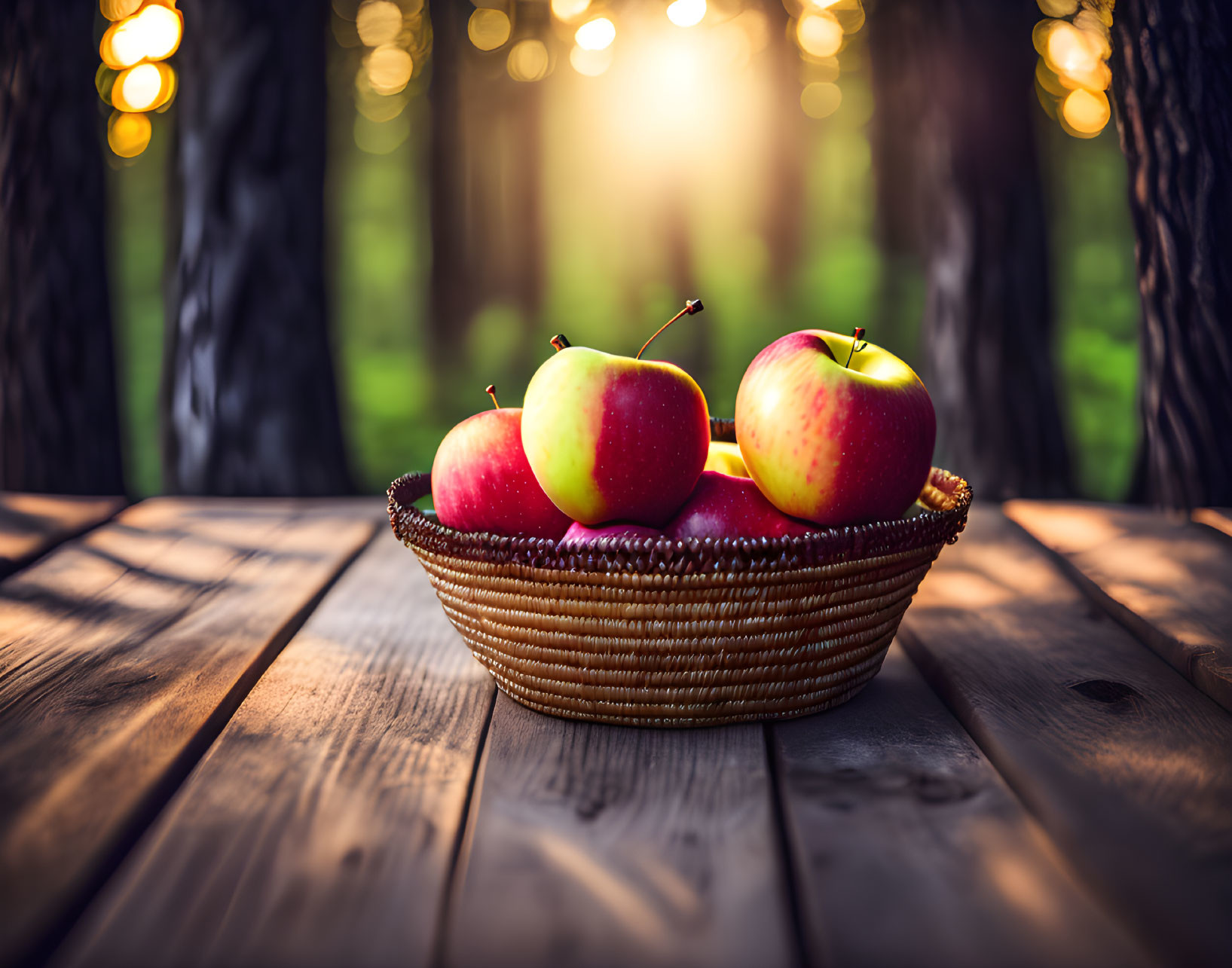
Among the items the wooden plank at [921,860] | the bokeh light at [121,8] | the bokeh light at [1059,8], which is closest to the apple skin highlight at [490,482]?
the wooden plank at [921,860]

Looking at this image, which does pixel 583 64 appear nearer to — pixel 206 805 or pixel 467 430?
pixel 467 430

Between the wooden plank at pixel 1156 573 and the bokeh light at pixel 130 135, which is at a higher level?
the bokeh light at pixel 130 135

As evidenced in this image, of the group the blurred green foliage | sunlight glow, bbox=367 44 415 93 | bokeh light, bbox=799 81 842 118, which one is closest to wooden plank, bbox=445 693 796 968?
the blurred green foliage

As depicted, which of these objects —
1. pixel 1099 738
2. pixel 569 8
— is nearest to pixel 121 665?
pixel 1099 738

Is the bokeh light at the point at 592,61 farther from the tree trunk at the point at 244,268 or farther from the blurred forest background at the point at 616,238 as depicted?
the tree trunk at the point at 244,268

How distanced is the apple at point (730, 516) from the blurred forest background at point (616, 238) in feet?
9.54

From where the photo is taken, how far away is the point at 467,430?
3.16ft

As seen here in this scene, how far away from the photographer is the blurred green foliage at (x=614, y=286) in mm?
4168

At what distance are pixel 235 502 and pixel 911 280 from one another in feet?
13.4

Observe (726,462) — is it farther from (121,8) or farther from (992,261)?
(121,8)

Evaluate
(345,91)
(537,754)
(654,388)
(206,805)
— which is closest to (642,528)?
(654,388)

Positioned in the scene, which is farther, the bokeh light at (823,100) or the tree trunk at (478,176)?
the bokeh light at (823,100)

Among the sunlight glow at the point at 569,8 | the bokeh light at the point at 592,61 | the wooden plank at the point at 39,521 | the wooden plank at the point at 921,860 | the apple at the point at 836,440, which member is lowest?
the wooden plank at the point at 921,860

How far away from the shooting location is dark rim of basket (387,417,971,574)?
74 centimetres
